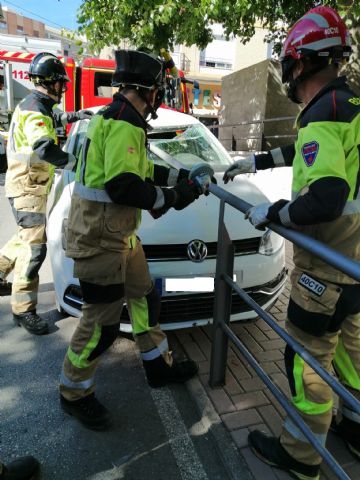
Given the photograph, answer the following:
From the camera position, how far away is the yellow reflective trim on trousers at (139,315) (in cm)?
256

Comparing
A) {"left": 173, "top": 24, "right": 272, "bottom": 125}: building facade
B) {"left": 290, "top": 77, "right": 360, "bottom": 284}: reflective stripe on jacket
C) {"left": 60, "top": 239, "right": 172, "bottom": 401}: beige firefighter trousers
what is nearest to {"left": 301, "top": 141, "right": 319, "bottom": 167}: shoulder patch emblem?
{"left": 290, "top": 77, "right": 360, "bottom": 284}: reflective stripe on jacket

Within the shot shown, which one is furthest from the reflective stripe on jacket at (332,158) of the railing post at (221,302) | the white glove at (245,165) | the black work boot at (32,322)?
the black work boot at (32,322)

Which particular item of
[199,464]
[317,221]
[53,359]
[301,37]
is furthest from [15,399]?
[301,37]

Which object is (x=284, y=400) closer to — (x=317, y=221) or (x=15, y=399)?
(x=317, y=221)

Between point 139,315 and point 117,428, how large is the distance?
65 cm

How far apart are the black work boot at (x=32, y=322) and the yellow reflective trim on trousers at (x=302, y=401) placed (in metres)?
2.14

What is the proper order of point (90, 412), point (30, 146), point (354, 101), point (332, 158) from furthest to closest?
1. point (30, 146)
2. point (90, 412)
3. point (354, 101)
4. point (332, 158)

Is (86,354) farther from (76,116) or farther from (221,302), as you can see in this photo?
(76,116)

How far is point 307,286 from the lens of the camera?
1825 mm

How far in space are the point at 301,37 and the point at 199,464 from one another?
2.13 meters

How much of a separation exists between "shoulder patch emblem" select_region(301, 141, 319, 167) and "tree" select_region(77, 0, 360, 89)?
4267 mm

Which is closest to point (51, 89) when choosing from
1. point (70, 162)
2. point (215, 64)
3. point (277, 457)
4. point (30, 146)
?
point (30, 146)

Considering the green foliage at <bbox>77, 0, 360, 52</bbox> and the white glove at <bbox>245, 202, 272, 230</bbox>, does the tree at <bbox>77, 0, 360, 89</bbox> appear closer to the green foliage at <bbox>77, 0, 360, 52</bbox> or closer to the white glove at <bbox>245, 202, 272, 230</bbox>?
the green foliage at <bbox>77, 0, 360, 52</bbox>

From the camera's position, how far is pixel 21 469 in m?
1.90
